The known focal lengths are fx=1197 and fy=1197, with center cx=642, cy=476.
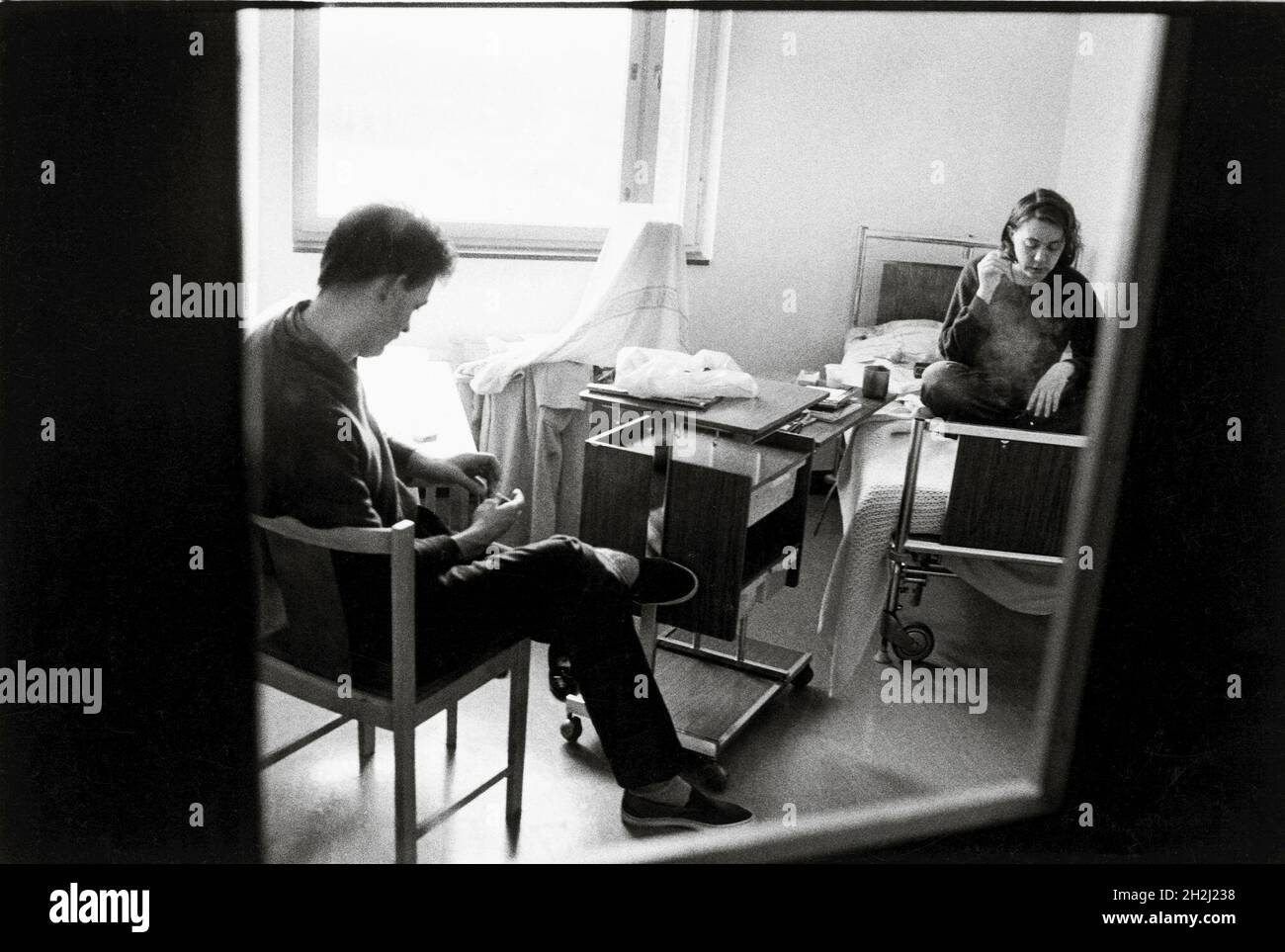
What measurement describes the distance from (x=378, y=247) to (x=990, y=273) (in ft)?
3.03

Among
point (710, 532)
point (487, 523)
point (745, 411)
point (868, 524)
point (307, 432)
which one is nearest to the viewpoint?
point (307, 432)

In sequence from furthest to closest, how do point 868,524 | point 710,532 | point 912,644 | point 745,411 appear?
1. point 868,524
2. point 912,644
3. point 710,532
4. point 745,411

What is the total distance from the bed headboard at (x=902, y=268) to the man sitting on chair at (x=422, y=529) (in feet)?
1.71

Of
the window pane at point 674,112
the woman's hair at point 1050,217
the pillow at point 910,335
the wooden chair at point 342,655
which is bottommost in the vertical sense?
the wooden chair at point 342,655

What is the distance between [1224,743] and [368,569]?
119cm

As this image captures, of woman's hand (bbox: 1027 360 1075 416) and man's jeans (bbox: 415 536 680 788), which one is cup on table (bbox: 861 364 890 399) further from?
man's jeans (bbox: 415 536 680 788)

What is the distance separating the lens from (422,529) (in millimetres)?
1663

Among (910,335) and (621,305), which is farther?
(910,335)

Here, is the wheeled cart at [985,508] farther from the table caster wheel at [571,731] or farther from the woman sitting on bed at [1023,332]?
the table caster wheel at [571,731]

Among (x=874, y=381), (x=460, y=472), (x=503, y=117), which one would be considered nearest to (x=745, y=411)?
(x=874, y=381)

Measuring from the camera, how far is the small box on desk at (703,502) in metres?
1.75

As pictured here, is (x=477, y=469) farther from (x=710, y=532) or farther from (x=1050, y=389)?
(x=1050, y=389)

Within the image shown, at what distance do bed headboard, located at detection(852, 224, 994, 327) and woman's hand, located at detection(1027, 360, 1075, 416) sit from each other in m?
0.20

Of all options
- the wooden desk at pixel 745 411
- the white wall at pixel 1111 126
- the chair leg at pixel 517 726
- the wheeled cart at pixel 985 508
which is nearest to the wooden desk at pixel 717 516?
the wooden desk at pixel 745 411
